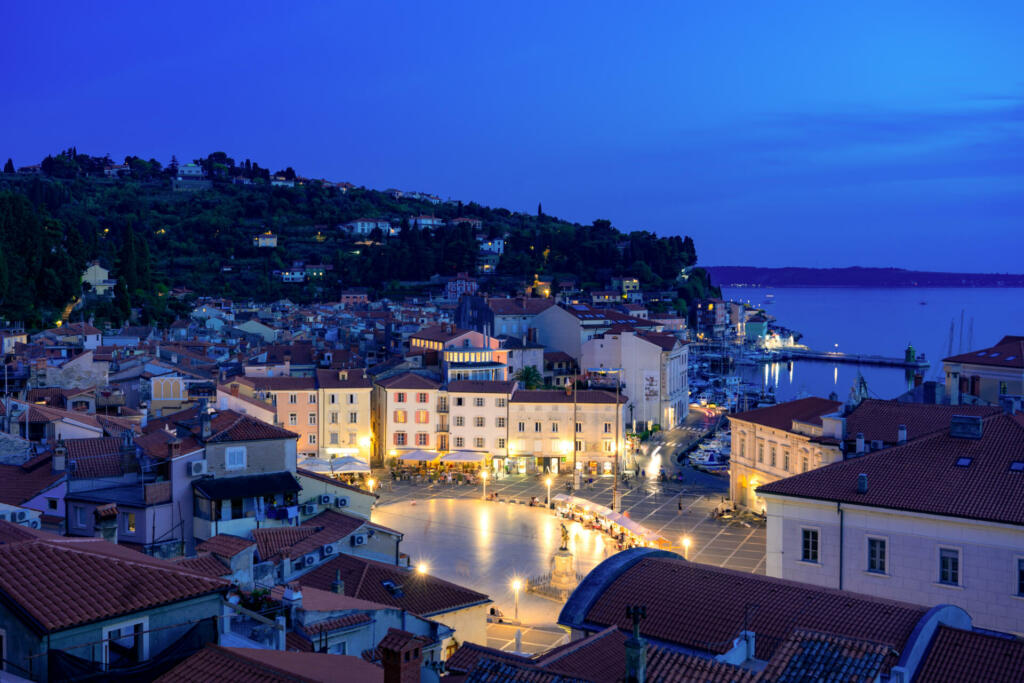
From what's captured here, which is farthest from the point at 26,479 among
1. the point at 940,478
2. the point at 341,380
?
the point at 341,380

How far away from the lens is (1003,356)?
1454 inches

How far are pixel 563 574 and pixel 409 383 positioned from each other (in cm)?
2337

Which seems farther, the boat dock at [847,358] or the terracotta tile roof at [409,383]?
the boat dock at [847,358]

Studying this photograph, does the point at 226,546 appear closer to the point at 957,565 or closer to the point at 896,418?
the point at 957,565

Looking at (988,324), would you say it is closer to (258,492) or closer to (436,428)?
(436,428)

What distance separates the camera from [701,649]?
1306 cm

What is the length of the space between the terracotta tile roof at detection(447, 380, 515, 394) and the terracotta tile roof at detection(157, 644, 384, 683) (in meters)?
39.0

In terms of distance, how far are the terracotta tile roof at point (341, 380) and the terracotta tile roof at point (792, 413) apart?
1960cm

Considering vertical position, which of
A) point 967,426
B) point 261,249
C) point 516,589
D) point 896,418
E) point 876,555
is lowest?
point 516,589

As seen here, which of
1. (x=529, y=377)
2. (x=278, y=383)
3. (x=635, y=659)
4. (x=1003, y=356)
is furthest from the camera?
(x=529, y=377)

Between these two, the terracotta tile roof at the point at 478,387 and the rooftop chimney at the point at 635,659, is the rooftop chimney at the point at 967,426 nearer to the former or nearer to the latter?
the rooftop chimney at the point at 635,659

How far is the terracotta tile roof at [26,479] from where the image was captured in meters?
21.8

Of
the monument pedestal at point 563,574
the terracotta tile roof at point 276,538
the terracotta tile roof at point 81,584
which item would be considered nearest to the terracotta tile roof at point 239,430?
the terracotta tile roof at point 276,538

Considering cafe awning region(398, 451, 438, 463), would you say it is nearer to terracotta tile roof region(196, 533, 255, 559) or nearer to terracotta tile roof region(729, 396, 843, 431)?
terracotta tile roof region(729, 396, 843, 431)
